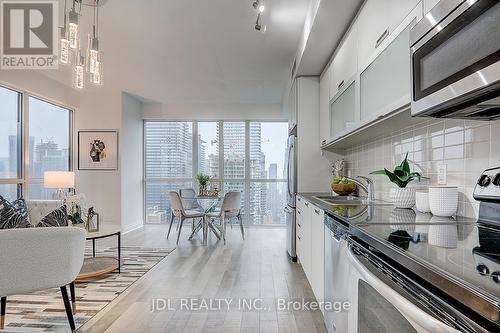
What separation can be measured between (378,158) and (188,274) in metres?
2.25

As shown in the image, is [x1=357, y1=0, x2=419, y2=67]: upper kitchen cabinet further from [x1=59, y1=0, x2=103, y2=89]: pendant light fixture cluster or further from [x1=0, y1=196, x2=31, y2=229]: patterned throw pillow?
[x1=0, y1=196, x2=31, y2=229]: patterned throw pillow

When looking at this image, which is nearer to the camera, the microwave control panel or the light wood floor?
the microwave control panel

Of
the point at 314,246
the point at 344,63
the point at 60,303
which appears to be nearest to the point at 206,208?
the point at 60,303

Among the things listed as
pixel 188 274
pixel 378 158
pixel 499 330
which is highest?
pixel 378 158

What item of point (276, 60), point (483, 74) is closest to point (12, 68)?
point (276, 60)

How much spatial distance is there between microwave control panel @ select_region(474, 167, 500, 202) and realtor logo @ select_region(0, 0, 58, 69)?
360 cm

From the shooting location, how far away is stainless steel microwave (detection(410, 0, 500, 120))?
0.88 m

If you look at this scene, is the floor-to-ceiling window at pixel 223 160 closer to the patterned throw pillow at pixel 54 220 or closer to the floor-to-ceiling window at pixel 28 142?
the floor-to-ceiling window at pixel 28 142

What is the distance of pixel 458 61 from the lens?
1.02 m

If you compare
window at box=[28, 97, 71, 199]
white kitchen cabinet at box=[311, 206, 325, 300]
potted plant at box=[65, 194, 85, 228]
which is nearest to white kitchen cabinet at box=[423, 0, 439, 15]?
white kitchen cabinet at box=[311, 206, 325, 300]

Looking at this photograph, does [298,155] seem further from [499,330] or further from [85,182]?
[85,182]

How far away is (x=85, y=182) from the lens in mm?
5828

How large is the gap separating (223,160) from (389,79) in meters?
5.27

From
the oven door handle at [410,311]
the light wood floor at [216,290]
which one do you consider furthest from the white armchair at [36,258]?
the oven door handle at [410,311]
